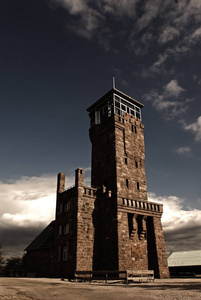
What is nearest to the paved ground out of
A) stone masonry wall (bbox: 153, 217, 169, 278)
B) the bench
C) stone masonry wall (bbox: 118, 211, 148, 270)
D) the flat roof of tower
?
the bench

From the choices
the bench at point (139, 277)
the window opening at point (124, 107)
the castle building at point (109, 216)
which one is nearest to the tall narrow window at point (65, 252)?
the castle building at point (109, 216)

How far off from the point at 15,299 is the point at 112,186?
23.2 m

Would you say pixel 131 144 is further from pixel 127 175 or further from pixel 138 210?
pixel 138 210

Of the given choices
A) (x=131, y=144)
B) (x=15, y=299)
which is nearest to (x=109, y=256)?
(x=131, y=144)

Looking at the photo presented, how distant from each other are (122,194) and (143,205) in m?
3.11

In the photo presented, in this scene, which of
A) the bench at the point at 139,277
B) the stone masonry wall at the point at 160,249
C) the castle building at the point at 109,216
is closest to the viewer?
the bench at the point at 139,277

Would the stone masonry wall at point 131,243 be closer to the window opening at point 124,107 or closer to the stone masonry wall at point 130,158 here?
the stone masonry wall at point 130,158

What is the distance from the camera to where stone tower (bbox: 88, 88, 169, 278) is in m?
28.2

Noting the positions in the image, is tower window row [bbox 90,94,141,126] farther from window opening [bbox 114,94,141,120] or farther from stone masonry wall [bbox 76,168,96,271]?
stone masonry wall [bbox 76,168,96,271]

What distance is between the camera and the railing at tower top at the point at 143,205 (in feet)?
98.8

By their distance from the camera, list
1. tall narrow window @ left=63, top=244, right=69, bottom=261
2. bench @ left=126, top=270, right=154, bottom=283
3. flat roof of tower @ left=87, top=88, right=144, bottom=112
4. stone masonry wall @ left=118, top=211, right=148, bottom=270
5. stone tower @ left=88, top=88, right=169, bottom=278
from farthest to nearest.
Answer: flat roof of tower @ left=87, top=88, right=144, bottom=112
tall narrow window @ left=63, top=244, right=69, bottom=261
stone tower @ left=88, top=88, right=169, bottom=278
stone masonry wall @ left=118, top=211, right=148, bottom=270
bench @ left=126, top=270, right=154, bottom=283

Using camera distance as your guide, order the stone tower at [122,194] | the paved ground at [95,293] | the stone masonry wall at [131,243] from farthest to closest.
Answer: the stone tower at [122,194]
the stone masonry wall at [131,243]
the paved ground at [95,293]

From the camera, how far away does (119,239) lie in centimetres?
2734

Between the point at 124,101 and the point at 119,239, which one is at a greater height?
the point at 124,101
